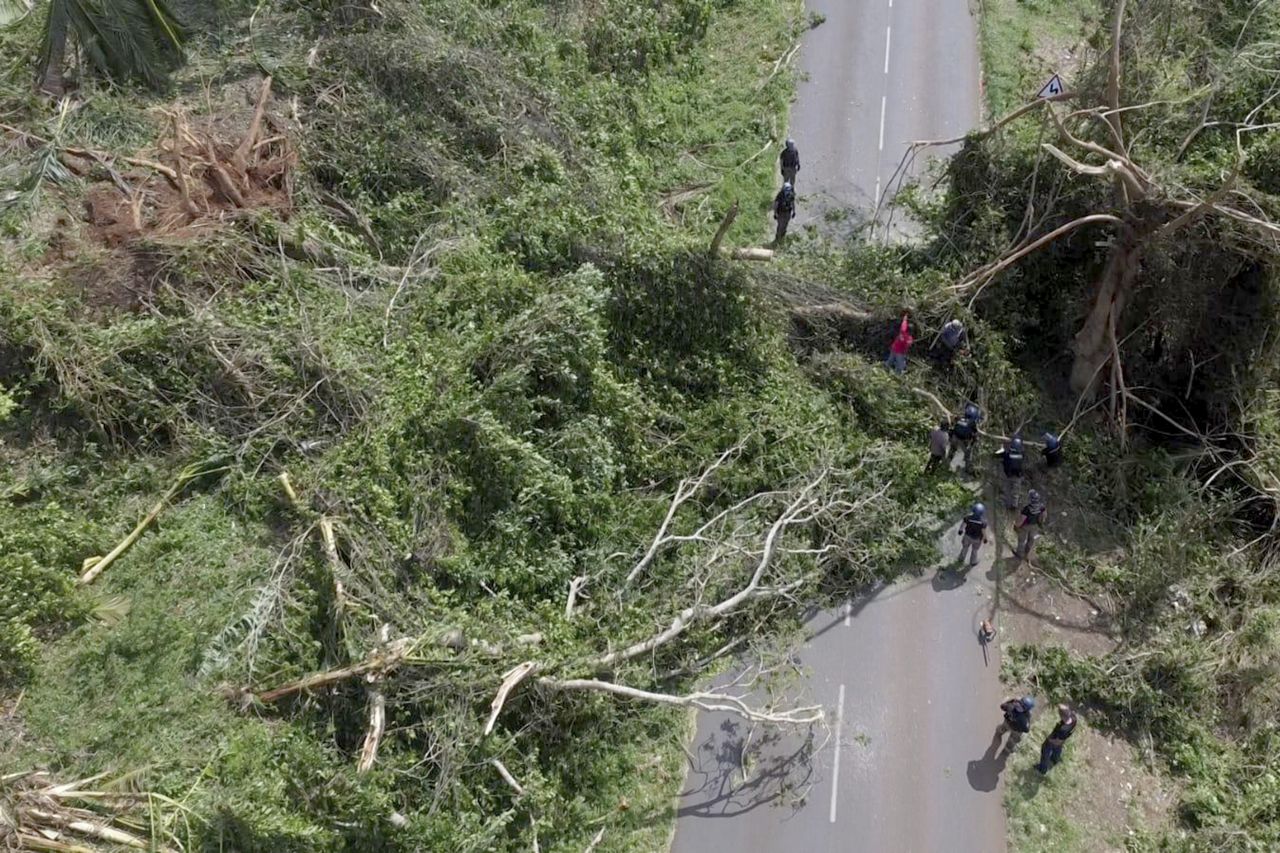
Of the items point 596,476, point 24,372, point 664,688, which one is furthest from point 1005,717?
point 24,372

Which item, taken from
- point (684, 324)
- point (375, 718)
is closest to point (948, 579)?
point (684, 324)

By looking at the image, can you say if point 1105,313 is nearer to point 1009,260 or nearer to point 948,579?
point 1009,260

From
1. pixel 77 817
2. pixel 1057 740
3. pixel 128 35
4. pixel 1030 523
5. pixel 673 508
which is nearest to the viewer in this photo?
pixel 77 817

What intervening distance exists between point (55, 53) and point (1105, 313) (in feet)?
54.5

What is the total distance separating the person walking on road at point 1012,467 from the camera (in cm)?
1232

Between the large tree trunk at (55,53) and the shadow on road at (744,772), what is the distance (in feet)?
46.1

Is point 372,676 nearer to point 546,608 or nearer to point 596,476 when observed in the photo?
point 546,608

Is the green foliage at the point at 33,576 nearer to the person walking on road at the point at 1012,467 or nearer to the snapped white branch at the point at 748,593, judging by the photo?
the snapped white branch at the point at 748,593

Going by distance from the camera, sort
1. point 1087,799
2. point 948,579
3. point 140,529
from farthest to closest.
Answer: point 948,579
point 140,529
point 1087,799

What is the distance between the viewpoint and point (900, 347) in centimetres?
1306

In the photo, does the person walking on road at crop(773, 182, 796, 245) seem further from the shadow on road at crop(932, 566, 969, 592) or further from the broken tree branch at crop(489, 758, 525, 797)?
the broken tree branch at crop(489, 758, 525, 797)

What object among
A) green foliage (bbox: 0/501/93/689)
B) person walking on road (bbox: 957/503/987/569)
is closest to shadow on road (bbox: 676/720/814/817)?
person walking on road (bbox: 957/503/987/569)

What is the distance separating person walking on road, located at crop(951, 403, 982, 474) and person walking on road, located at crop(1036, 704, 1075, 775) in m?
3.83

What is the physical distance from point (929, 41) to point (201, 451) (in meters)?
16.9
